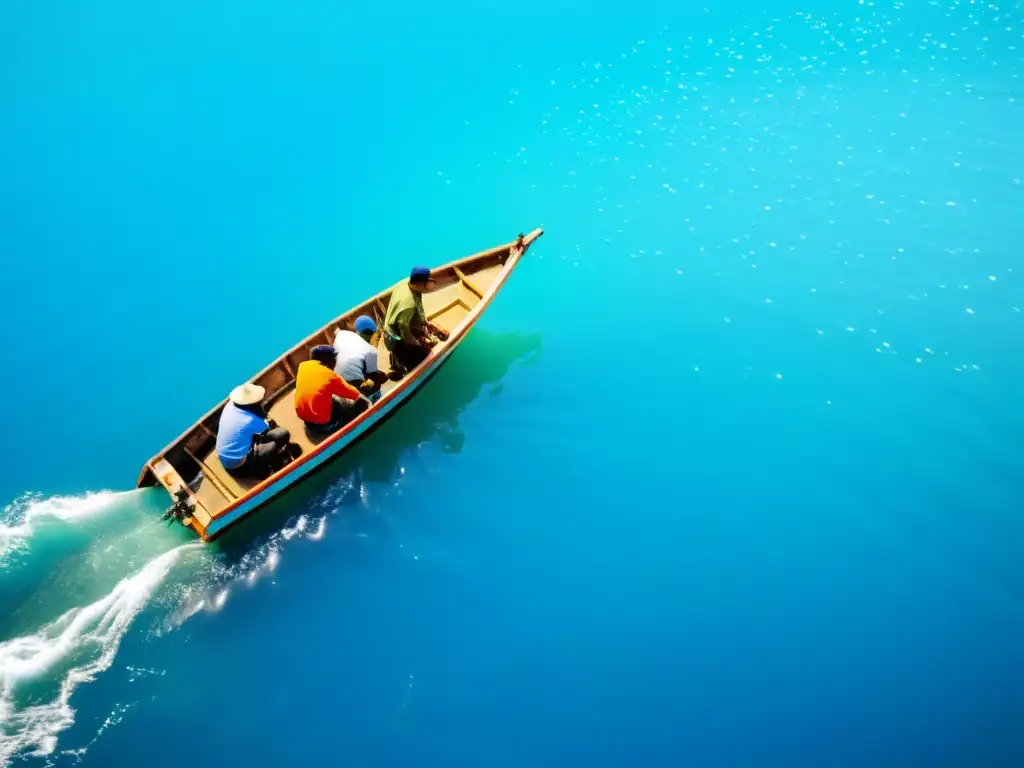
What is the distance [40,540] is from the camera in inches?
335

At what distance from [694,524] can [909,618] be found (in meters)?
2.68

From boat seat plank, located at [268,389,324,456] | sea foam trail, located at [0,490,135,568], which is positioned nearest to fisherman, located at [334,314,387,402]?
boat seat plank, located at [268,389,324,456]

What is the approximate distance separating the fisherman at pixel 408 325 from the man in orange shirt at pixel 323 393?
2.56 ft

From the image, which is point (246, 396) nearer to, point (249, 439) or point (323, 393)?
point (249, 439)

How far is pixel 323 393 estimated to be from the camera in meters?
8.37

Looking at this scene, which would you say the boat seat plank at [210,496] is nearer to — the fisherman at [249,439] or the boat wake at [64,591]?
the fisherman at [249,439]

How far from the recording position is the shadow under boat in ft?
29.1

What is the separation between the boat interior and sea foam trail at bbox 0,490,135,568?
36.1 inches

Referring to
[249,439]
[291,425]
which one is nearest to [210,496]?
[249,439]

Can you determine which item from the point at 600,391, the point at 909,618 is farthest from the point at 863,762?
the point at 600,391

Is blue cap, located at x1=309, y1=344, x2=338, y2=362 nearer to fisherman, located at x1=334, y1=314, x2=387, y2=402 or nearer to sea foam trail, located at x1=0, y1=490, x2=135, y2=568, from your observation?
fisherman, located at x1=334, y1=314, x2=387, y2=402

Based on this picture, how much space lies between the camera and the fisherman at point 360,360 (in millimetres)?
8844

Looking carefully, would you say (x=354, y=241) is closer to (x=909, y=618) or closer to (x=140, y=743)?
(x=140, y=743)

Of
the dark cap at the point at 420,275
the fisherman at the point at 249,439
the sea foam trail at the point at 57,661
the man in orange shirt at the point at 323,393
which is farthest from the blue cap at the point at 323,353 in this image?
the sea foam trail at the point at 57,661
